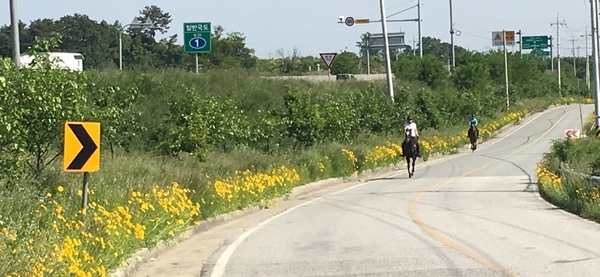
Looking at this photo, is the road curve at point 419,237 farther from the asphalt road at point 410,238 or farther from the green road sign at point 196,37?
the green road sign at point 196,37

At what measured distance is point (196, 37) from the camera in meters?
38.2

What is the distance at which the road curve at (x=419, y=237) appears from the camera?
1178cm

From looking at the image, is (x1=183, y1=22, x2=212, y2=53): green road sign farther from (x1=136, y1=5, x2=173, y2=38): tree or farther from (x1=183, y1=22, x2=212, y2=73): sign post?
(x1=136, y1=5, x2=173, y2=38): tree

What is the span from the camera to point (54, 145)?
16.8 m

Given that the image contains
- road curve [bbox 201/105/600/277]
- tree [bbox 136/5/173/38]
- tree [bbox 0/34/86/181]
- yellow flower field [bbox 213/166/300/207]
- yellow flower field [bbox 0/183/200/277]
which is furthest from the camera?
tree [bbox 136/5/173/38]

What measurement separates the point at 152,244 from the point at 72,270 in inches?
187

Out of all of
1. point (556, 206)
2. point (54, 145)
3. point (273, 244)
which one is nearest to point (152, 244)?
point (273, 244)

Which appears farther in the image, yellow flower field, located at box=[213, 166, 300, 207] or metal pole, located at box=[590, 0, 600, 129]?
metal pole, located at box=[590, 0, 600, 129]

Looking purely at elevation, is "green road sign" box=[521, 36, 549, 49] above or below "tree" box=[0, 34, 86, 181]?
above

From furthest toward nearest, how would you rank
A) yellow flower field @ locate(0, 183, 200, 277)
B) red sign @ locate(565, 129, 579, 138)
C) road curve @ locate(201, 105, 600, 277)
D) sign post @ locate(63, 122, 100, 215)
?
1. red sign @ locate(565, 129, 579, 138)
2. sign post @ locate(63, 122, 100, 215)
3. road curve @ locate(201, 105, 600, 277)
4. yellow flower field @ locate(0, 183, 200, 277)

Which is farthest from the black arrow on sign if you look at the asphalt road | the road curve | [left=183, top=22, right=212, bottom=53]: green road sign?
[left=183, top=22, right=212, bottom=53]: green road sign

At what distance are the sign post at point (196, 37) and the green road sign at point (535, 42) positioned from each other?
283 feet

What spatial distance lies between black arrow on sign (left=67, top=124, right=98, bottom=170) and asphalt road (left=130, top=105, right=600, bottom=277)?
183 cm

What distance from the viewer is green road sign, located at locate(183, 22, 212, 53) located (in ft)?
125
